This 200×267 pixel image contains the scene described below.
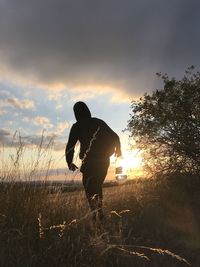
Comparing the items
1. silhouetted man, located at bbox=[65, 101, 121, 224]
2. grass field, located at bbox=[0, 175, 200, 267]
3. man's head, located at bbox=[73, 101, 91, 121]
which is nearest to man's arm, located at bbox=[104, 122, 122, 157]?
silhouetted man, located at bbox=[65, 101, 121, 224]

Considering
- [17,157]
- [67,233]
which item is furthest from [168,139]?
[67,233]

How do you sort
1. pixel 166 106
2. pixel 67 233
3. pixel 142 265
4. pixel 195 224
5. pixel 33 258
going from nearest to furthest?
pixel 33 258, pixel 67 233, pixel 142 265, pixel 195 224, pixel 166 106

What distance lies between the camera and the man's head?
924 centimetres

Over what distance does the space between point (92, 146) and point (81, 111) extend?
649 mm

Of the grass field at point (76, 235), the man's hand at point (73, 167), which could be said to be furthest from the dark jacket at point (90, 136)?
the grass field at point (76, 235)

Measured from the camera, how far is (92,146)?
911 cm

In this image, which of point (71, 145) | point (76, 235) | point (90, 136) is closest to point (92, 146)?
point (90, 136)

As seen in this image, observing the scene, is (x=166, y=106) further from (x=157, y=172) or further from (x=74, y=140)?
Answer: (x=74, y=140)

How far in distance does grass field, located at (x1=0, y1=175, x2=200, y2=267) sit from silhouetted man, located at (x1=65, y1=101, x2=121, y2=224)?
0.31 meters

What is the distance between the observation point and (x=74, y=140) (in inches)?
356

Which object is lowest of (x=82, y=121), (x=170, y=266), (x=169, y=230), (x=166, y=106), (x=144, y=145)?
(x=170, y=266)

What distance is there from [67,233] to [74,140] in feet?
9.74

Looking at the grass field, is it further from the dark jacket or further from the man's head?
the man's head

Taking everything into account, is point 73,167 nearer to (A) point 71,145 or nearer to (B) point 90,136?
(A) point 71,145
